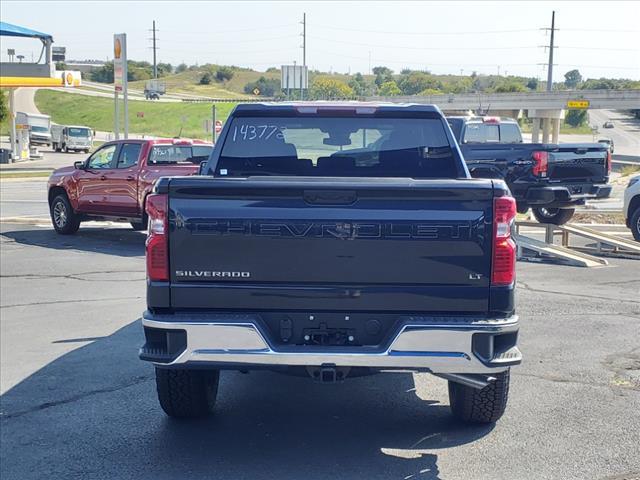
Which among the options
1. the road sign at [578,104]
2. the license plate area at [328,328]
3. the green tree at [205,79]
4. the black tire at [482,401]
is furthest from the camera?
the green tree at [205,79]

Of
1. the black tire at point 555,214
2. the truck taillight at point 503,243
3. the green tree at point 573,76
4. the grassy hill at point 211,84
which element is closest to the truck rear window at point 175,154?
the black tire at point 555,214

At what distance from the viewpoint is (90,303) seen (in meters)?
10.7

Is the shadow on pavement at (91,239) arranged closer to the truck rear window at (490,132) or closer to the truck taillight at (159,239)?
the truck rear window at (490,132)

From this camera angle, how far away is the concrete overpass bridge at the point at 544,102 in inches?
2751

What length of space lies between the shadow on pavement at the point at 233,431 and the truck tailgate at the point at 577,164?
27.9ft

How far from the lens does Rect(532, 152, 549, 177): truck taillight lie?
14523mm

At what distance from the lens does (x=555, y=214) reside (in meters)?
16.1

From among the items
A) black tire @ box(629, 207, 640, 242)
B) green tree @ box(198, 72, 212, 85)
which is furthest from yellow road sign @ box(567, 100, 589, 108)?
green tree @ box(198, 72, 212, 85)

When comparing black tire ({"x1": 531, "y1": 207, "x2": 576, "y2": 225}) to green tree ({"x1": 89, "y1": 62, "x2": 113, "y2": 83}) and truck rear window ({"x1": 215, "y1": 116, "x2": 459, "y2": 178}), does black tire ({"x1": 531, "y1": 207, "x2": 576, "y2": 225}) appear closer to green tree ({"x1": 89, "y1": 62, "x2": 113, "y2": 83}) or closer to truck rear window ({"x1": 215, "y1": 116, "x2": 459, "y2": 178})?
truck rear window ({"x1": 215, "y1": 116, "x2": 459, "y2": 178})

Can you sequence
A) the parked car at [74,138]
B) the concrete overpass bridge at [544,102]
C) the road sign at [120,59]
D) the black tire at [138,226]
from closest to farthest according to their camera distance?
1. the black tire at [138,226]
2. the road sign at [120,59]
3. the parked car at [74,138]
4. the concrete overpass bridge at [544,102]

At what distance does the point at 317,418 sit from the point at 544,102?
69845 millimetres

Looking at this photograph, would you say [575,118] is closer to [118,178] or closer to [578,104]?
[578,104]

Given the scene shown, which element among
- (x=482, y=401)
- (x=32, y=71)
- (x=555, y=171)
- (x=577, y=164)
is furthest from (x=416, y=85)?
(x=482, y=401)

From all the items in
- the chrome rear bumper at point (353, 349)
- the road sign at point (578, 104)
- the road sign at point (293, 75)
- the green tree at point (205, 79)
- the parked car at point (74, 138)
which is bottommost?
the parked car at point (74, 138)
